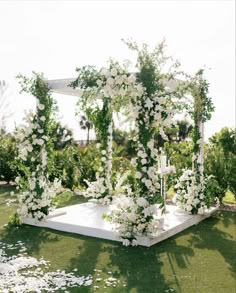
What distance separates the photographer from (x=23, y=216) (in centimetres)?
760

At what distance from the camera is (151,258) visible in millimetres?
5633

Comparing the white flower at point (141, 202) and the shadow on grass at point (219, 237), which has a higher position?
the white flower at point (141, 202)

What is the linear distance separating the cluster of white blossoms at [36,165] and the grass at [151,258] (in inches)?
15.8

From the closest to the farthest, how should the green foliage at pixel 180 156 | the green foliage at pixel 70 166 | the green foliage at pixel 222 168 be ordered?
the green foliage at pixel 222 168
the green foliage at pixel 180 156
the green foliage at pixel 70 166

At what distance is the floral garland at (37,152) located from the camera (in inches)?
293

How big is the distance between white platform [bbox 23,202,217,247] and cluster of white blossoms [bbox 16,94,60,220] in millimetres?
240

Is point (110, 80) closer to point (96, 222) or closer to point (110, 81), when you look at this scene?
point (110, 81)

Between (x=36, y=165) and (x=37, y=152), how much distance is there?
25 centimetres

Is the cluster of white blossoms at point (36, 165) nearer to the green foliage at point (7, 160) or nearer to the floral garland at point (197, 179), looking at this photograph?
the floral garland at point (197, 179)

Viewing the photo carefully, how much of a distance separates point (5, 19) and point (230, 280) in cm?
558

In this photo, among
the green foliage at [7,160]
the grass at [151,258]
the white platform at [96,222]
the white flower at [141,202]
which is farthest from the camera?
the green foliage at [7,160]

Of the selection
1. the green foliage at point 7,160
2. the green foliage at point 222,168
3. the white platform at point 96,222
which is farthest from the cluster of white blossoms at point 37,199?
the green foliage at point 7,160

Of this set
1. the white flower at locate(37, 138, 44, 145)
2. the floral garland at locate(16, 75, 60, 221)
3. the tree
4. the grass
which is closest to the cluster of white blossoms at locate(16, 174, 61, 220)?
the floral garland at locate(16, 75, 60, 221)

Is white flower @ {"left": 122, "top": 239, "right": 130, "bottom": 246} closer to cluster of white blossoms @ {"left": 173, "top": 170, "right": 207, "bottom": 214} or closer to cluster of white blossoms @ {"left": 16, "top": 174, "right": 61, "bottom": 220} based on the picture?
cluster of white blossoms @ {"left": 16, "top": 174, "right": 61, "bottom": 220}
